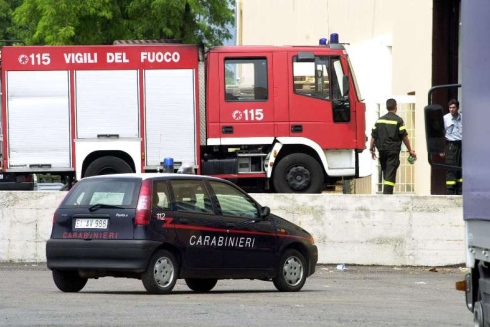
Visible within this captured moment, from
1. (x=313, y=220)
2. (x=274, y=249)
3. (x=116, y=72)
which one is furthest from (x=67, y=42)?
(x=274, y=249)

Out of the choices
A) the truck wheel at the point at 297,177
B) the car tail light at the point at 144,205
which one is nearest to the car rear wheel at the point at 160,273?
the car tail light at the point at 144,205

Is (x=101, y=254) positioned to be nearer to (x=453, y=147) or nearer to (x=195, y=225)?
(x=195, y=225)

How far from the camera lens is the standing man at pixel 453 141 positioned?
18.5 metres

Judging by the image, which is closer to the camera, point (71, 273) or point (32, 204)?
point (71, 273)

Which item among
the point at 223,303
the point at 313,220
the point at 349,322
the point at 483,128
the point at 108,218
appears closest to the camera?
the point at 483,128

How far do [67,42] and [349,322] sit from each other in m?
23.0

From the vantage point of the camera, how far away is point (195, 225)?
1550 centimetres

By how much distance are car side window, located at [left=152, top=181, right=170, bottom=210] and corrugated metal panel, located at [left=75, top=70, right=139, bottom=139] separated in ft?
25.7

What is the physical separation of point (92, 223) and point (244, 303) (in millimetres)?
2123

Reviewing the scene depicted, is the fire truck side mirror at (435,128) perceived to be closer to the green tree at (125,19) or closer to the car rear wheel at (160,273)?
the car rear wheel at (160,273)

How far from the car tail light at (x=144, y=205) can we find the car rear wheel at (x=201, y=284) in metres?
1.69

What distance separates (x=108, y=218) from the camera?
15125 mm

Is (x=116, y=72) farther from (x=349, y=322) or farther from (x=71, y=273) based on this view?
(x=349, y=322)

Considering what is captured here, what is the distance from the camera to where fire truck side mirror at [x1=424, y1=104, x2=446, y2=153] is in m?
8.80
